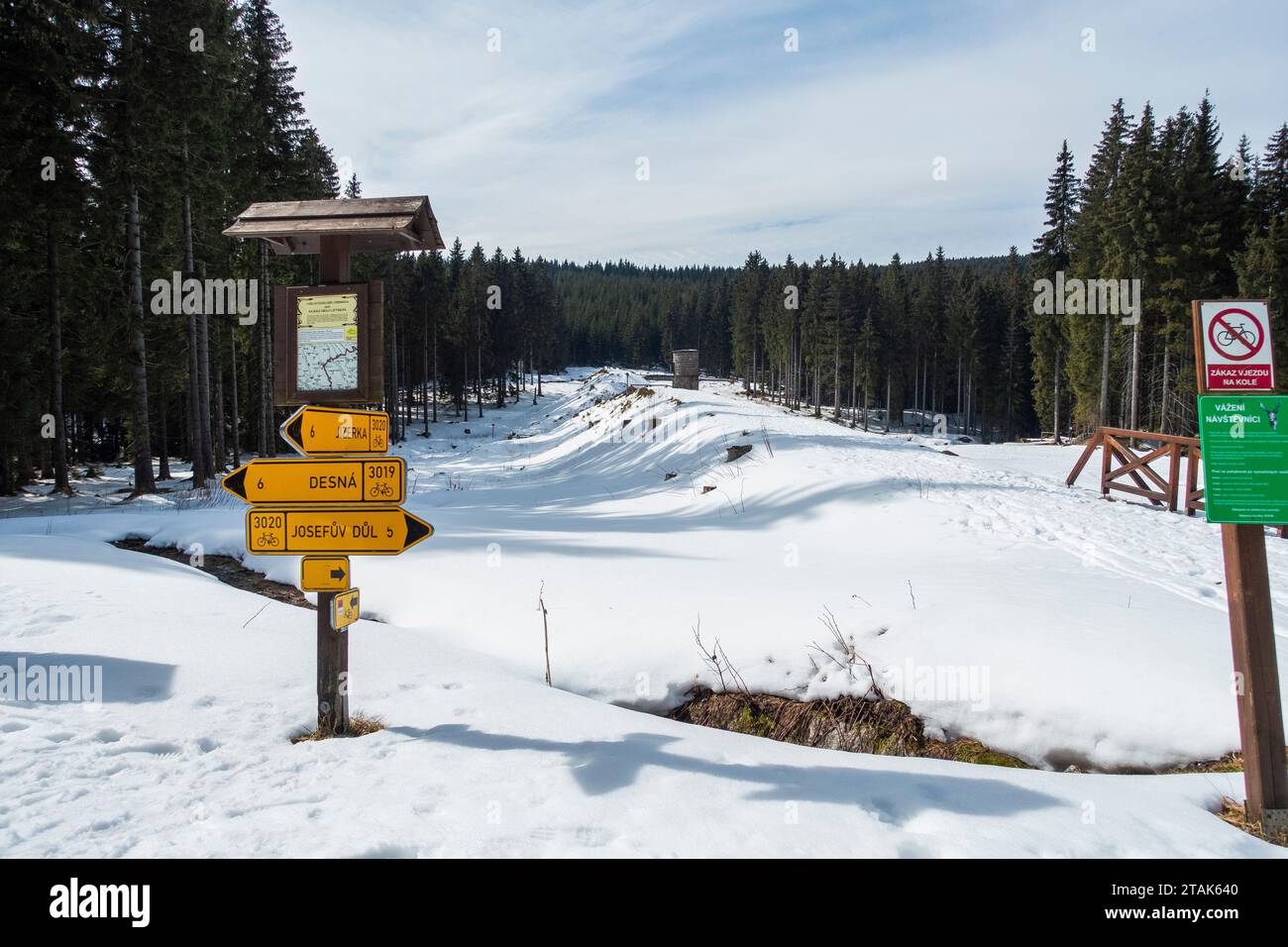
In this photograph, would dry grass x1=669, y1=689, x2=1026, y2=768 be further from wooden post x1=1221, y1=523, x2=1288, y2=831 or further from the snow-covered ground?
wooden post x1=1221, y1=523, x2=1288, y2=831

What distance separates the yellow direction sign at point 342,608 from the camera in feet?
14.8

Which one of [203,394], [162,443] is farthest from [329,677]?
[162,443]

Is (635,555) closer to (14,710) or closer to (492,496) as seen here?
(14,710)

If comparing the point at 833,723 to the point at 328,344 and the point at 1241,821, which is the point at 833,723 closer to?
the point at 1241,821

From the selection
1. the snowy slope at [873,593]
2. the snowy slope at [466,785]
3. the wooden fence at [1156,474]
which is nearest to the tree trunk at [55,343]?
the snowy slope at [873,593]

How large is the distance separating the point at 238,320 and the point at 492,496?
1559 centimetres

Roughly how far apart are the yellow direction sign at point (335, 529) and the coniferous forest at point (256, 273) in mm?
15008

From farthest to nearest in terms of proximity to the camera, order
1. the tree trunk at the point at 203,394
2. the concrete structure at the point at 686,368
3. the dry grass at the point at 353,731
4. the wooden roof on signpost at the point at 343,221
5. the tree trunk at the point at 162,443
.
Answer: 1. the concrete structure at the point at 686,368
2. the tree trunk at the point at 162,443
3. the tree trunk at the point at 203,394
4. the wooden roof on signpost at the point at 343,221
5. the dry grass at the point at 353,731

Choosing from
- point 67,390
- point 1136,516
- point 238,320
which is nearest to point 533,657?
point 1136,516

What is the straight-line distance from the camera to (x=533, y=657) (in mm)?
6812

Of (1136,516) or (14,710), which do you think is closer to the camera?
(14,710)

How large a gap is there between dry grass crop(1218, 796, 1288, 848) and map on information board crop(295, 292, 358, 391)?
5917 mm

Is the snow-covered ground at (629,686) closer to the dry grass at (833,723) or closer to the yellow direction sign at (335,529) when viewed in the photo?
the dry grass at (833,723)

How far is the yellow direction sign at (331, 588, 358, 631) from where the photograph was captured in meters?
4.50
